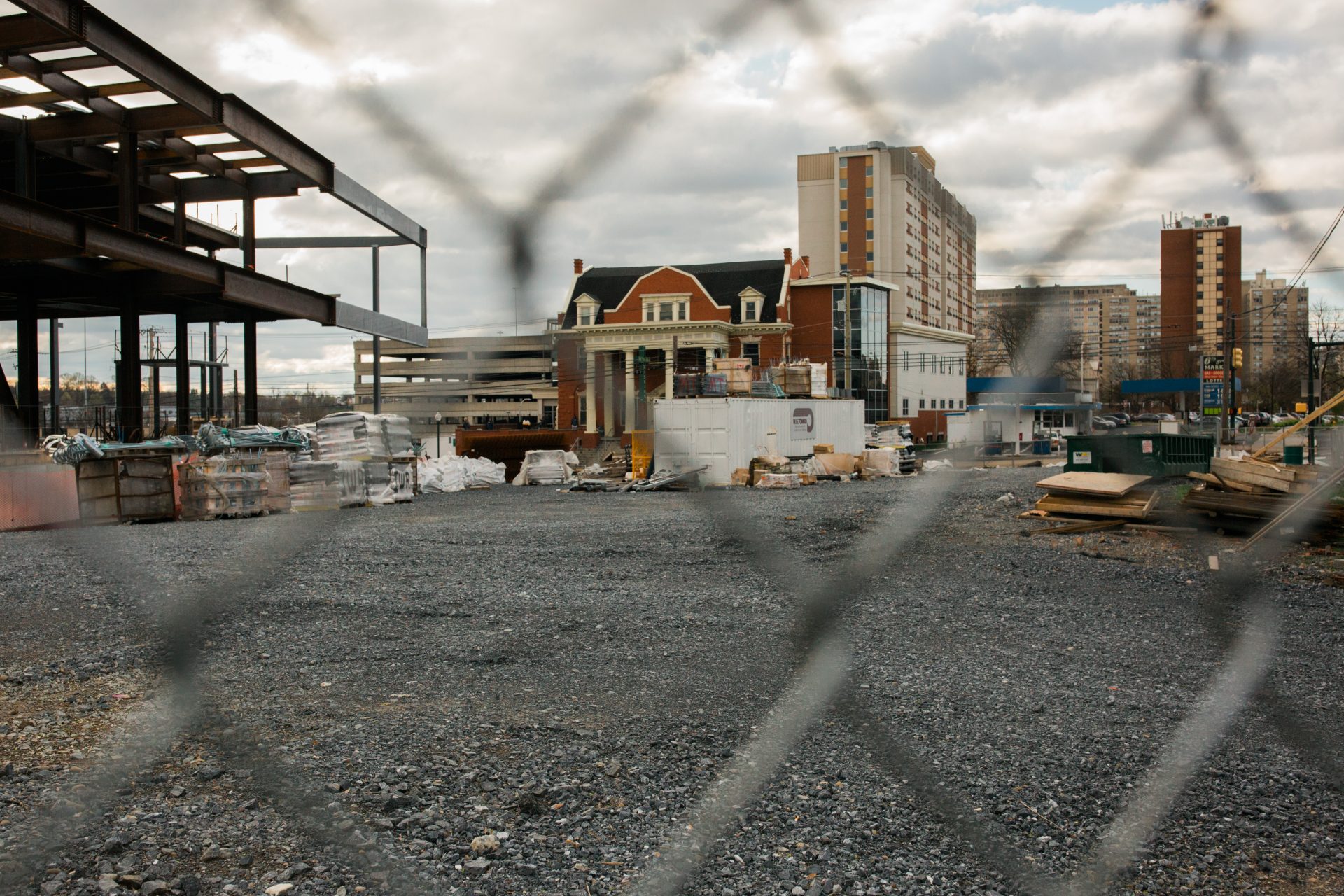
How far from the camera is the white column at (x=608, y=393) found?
3051mm

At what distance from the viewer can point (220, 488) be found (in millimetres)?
17688

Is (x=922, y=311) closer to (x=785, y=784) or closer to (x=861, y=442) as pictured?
(x=785, y=784)

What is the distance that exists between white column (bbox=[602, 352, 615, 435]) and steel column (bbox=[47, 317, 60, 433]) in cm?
2000

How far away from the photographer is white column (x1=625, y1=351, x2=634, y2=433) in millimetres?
3357

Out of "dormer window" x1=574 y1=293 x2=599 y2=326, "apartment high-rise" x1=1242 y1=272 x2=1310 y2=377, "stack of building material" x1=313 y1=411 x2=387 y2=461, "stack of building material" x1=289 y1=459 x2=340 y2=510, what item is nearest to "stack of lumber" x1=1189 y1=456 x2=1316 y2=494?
"apartment high-rise" x1=1242 y1=272 x2=1310 y2=377

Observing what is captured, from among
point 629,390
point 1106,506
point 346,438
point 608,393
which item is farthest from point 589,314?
point 346,438

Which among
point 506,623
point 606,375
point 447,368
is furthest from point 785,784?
point 506,623

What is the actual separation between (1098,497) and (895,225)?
13.7 meters

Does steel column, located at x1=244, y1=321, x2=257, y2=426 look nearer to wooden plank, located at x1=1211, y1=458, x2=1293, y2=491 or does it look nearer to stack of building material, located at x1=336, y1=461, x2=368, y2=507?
stack of building material, located at x1=336, y1=461, x2=368, y2=507

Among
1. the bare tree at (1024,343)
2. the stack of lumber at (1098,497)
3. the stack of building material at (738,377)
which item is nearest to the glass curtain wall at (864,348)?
the bare tree at (1024,343)

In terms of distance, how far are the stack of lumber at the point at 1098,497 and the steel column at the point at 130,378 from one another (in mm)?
17561

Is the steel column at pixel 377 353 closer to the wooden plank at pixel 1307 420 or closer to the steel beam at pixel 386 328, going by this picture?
the steel beam at pixel 386 328

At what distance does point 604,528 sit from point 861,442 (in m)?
19.9

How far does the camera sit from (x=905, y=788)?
14.0 feet
